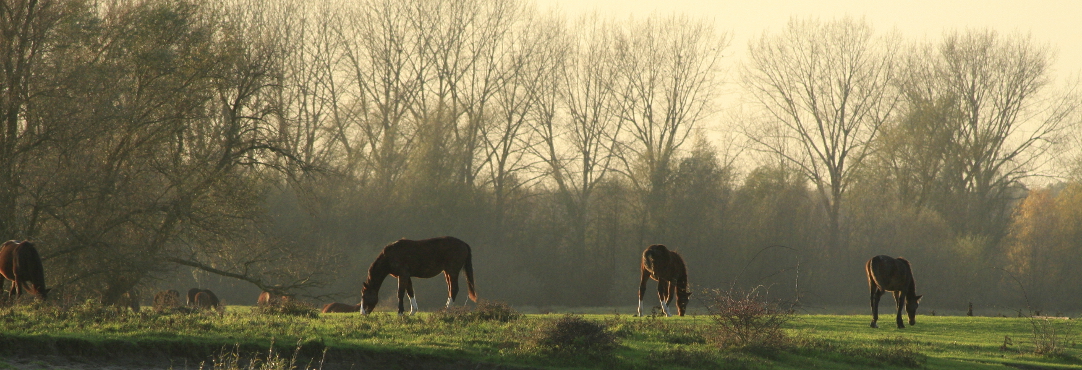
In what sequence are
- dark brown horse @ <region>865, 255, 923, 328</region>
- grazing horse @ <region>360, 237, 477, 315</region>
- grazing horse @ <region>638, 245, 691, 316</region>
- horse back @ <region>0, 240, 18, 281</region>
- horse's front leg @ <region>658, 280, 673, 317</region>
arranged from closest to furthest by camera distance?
1. horse back @ <region>0, 240, 18, 281</region>
2. grazing horse @ <region>360, 237, 477, 315</region>
3. dark brown horse @ <region>865, 255, 923, 328</region>
4. grazing horse @ <region>638, 245, 691, 316</region>
5. horse's front leg @ <region>658, 280, 673, 317</region>

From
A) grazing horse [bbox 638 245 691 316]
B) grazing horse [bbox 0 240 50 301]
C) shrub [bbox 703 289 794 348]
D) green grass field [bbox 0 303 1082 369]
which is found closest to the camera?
green grass field [bbox 0 303 1082 369]

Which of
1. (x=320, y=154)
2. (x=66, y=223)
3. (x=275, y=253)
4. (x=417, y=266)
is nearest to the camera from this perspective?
(x=417, y=266)

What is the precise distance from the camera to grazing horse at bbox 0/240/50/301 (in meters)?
19.5

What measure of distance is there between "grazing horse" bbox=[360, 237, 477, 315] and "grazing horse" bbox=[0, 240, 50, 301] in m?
6.71

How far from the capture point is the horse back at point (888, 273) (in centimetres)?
2283

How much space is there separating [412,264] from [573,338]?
6.50 m

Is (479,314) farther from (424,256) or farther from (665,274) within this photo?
(665,274)

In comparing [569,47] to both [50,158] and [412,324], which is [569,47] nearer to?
[50,158]

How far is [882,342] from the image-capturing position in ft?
62.4

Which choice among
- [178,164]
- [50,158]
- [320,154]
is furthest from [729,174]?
[50,158]

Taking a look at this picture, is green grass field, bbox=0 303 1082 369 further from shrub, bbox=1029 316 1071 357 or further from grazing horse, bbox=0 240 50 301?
grazing horse, bbox=0 240 50 301

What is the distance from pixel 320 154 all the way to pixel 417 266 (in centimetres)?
2945

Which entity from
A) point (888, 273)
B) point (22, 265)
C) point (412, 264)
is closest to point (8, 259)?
point (22, 265)

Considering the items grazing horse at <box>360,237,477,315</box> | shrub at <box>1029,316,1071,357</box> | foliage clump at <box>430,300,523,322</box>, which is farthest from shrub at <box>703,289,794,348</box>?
grazing horse at <box>360,237,477,315</box>
